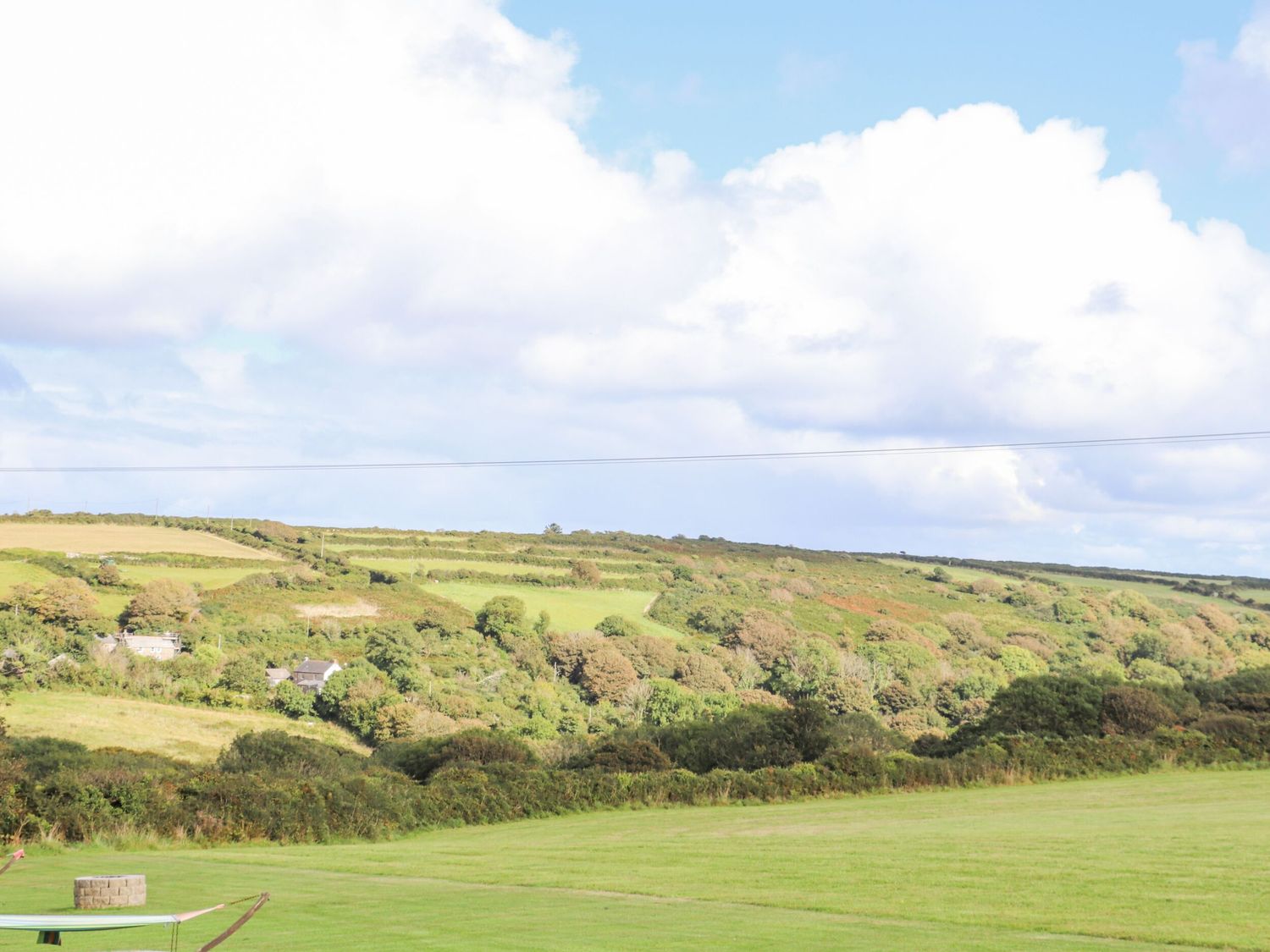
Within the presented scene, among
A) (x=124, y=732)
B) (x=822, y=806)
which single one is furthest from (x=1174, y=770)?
(x=124, y=732)

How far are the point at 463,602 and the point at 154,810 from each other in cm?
7932

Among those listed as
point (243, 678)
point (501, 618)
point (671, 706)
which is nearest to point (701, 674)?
point (671, 706)

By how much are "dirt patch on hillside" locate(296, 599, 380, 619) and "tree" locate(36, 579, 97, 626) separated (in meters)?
15.3

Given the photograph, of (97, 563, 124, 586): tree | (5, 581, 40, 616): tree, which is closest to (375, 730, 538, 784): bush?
(5, 581, 40, 616): tree

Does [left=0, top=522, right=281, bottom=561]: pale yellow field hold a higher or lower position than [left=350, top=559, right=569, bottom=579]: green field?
higher

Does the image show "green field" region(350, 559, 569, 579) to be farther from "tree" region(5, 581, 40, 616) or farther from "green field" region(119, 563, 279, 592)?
"tree" region(5, 581, 40, 616)

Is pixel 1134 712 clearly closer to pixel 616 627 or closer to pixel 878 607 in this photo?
pixel 616 627

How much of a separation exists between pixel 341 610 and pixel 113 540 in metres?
20.3

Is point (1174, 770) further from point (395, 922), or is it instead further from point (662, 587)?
point (662, 587)

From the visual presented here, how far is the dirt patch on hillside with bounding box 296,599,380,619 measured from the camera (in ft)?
310

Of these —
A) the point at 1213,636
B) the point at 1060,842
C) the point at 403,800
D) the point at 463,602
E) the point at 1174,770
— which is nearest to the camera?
the point at 1060,842

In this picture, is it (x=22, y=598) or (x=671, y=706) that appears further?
(x=671, y=706)

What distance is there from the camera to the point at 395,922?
12336 mm

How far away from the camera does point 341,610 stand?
9694cm
